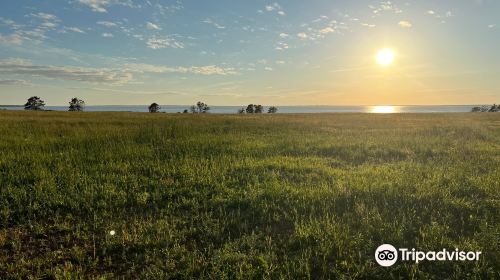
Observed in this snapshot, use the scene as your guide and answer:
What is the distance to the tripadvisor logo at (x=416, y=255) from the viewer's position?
17.9 feet

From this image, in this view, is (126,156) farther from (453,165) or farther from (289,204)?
(453,165)

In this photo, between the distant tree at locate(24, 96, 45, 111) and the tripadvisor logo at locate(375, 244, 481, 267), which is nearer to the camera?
the tripadvisor logo at locate(375, 244, 481, 267)

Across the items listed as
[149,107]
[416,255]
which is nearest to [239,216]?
[416,255]

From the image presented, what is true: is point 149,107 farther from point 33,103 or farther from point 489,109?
point 489,109

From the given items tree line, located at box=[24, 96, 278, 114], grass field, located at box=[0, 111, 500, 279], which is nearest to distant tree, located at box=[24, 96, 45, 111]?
tree line, located at box=[24, 96, 278, 114]

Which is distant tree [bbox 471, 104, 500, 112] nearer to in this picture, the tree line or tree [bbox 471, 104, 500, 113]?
tree [bbox 471, 104, 500, 113]

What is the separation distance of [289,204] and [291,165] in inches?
167

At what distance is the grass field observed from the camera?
548cm

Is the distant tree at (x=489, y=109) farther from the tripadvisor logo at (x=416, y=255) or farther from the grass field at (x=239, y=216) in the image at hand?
the tripadvisor logo at (x=416, y=255)

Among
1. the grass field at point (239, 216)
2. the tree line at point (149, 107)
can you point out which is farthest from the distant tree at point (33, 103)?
the grass field at point (239, 216)

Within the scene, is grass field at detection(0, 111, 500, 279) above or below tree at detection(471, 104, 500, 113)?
below

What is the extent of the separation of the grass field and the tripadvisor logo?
14 cm

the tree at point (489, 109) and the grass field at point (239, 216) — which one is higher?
the tree at point (489, 109)

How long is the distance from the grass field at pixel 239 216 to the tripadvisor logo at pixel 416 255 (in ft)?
0.46
